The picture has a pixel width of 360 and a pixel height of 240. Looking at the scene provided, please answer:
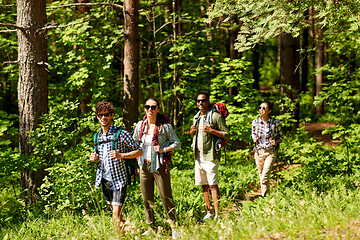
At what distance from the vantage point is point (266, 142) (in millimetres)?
6176

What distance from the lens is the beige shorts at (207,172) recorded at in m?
5.40

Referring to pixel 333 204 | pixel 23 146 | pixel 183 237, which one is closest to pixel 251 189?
pixel 333 204

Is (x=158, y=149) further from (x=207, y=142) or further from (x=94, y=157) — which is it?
(x=207, y=142)

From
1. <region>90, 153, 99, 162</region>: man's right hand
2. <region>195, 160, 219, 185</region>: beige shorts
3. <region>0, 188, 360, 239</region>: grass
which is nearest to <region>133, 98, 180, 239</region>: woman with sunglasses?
<region>0, 188, 360, 239</region>: grass

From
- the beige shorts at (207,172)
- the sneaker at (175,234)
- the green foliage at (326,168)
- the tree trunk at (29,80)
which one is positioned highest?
the tree trunk at (29,80)

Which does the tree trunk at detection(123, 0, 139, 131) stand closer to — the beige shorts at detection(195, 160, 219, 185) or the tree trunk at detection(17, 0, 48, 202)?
the tree trunk at detection(17, 0, 48, 202)

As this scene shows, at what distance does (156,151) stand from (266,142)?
2476 mm

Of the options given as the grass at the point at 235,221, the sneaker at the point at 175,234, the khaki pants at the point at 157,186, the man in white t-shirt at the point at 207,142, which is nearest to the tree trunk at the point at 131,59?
the grass at the point at 235,221

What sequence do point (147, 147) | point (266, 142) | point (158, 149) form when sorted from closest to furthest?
point (158, 149), point (147, 147), point (266, 142)

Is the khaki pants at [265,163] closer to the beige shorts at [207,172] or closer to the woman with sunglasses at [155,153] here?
the beige shorts at [207,172]

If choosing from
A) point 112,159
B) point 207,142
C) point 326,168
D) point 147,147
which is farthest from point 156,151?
point 326,168

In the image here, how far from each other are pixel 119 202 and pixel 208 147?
1.88m

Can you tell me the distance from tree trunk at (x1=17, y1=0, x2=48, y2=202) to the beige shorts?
349 centimetres

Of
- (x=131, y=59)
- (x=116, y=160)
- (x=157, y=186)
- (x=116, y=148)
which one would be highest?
(x=131, y=59)
